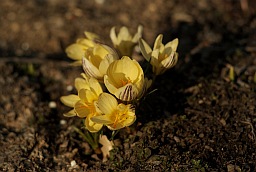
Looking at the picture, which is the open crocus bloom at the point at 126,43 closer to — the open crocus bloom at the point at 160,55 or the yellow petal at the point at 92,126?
the open crocus bloom at the point at 160,55

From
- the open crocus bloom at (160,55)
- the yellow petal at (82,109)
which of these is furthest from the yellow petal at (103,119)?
the open crocus bloom at (160,55)

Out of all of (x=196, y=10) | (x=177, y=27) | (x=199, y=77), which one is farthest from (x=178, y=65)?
(x=196, y=10)

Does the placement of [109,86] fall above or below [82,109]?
above

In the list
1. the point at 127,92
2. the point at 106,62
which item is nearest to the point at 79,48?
the point at 106,62

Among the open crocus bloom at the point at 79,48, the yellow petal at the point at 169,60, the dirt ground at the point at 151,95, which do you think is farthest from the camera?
the open crocus bloom at the point at 79,48

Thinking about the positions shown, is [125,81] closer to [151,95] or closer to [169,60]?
[169,60]

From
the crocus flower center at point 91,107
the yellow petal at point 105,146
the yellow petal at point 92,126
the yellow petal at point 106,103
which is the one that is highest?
the yellow petal at point 106,103

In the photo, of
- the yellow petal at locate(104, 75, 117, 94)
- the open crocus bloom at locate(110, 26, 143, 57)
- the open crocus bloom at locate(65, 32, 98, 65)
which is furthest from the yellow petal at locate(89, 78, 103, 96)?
the open crocus bloom at locate(110, 26, 143, 57)
